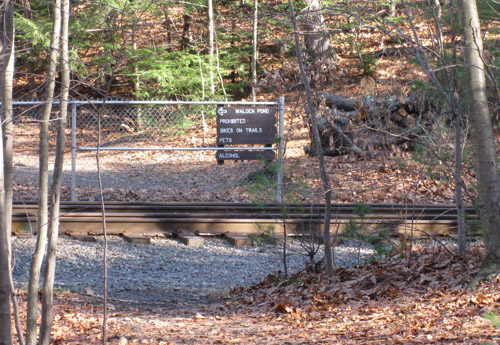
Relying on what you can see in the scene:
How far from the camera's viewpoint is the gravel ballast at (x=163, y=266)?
21.7 ft

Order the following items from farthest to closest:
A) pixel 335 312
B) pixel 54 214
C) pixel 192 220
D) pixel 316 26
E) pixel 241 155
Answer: pixel 241 155 → pixel 192 220 → pixel 316 26 → pixel 335 312 → pixel 54 214

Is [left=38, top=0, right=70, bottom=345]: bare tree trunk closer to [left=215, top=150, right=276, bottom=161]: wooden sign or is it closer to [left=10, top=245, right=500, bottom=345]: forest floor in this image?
[left=10, top=245, right=500, bottom=345]: forest floor

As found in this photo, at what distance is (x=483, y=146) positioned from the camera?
5047mm

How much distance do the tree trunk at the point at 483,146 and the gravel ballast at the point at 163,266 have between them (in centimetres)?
248

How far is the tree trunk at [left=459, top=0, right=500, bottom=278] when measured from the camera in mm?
5047

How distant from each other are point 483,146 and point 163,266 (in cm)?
418

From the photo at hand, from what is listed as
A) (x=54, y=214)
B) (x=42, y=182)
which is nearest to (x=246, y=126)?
(x=42, y=182)

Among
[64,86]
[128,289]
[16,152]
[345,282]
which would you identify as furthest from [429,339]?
[16,152]

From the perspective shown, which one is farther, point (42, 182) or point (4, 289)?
point (42, 182)

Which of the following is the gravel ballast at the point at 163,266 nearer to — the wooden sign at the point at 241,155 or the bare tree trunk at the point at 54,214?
the bare tree trunk at the point at 54,214

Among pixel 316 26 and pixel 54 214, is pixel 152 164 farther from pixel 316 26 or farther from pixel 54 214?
pixel 54 214

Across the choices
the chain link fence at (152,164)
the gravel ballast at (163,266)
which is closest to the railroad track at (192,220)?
the gravel ballast at (163,266)

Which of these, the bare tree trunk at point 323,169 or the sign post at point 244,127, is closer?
the bare tree trunk at point 323,169

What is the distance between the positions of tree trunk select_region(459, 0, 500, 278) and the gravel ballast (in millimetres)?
2484
